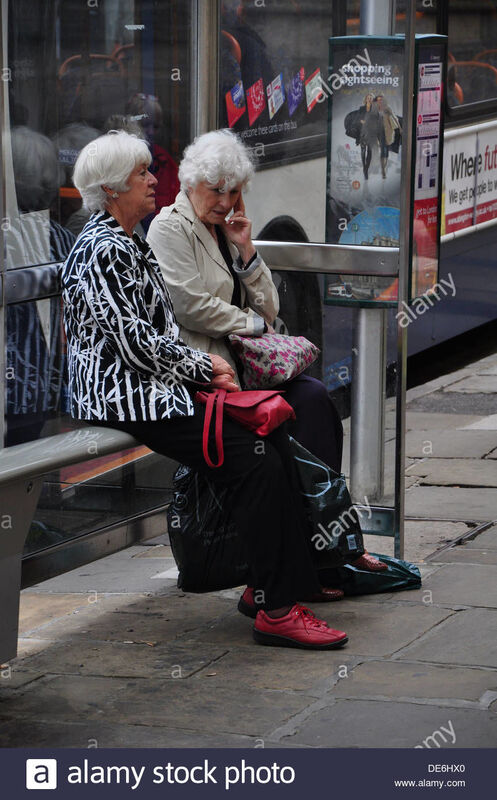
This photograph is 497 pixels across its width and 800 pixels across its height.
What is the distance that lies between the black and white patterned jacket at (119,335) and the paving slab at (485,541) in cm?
165

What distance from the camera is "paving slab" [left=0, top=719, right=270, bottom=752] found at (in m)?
3.50

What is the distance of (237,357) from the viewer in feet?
15.1

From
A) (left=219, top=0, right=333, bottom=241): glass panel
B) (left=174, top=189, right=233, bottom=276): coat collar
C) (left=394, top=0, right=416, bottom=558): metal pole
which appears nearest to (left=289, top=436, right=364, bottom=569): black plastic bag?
(left=394, top=0, right=416, bottom=558): metal pole

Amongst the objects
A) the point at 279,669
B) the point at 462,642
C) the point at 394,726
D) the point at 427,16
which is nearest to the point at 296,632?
the point at 279,669

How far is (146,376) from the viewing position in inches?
162

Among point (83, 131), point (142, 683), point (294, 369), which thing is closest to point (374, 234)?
point (294, 369)

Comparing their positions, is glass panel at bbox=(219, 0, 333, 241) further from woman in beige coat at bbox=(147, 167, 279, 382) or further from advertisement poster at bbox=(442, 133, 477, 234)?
advertisement poster at bbox=(442, 133, 477, 234)

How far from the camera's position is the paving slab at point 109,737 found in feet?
11.5

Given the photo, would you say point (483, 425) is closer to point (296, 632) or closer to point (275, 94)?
point (275, 94)

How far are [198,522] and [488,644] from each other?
964 millimetres

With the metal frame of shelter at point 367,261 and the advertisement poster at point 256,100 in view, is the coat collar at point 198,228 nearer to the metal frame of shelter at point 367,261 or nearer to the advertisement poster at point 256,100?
the metal frame of shelter at point 367,261

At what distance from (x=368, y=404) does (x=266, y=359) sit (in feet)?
2.76

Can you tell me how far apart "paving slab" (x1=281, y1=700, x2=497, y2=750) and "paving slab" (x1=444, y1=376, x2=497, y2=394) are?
507 centimetres
